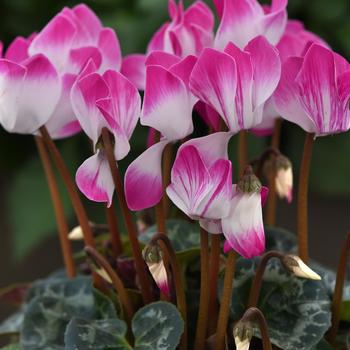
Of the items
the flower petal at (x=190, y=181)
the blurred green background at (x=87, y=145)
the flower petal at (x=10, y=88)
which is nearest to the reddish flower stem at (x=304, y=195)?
the flower petal at (x=190, y=181)

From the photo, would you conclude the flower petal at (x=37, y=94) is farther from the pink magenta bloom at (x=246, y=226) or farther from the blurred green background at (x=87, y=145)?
the blurred green background at (x=87, y=145)

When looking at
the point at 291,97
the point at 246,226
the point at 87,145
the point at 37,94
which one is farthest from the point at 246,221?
the point at 87,145

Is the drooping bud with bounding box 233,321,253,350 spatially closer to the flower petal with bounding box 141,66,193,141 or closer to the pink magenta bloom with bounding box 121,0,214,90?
the flower petal with bounding box 141,66,193,141

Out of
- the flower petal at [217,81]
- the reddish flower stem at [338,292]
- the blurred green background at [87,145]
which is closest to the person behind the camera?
the flower petal at [217,81]

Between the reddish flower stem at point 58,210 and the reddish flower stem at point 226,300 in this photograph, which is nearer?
the reddish flower stem at point 226,300

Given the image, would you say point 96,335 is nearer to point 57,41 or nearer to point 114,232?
point 114,232

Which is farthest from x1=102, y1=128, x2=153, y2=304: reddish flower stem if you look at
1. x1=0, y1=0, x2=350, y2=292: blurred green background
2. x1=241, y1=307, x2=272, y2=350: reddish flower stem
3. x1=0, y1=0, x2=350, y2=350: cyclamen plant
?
x1=0, y1=0, x2=350, y2=292: blurred green background
